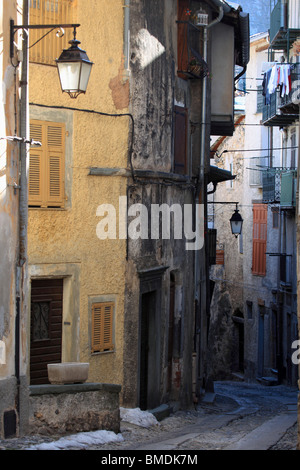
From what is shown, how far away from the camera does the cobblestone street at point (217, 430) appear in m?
9.78

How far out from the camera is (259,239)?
31.8 meters

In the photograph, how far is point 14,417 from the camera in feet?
30.3

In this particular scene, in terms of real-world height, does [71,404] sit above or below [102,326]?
below

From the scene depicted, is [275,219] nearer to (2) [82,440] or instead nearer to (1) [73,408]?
(1) [73,408]

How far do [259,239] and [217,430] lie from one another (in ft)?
64.2

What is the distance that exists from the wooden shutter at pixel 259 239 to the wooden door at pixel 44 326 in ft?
64.8

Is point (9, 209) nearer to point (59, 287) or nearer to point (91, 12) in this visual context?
point (59, 287)

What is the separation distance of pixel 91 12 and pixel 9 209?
473 centimetres

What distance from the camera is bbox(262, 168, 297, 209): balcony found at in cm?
2591

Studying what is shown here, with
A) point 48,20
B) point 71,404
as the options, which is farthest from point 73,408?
point 48,20

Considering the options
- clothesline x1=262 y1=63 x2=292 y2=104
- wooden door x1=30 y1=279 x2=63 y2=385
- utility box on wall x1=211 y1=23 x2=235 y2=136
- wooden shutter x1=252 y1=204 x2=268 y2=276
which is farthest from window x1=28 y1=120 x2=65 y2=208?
wooden shutter x1=252 y1=204 x2=268 y2=276

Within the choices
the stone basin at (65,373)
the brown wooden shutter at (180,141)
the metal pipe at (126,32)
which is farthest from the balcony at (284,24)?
the stone basin at (65,373)

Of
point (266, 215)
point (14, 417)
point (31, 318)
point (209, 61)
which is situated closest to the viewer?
point (14, 417)
